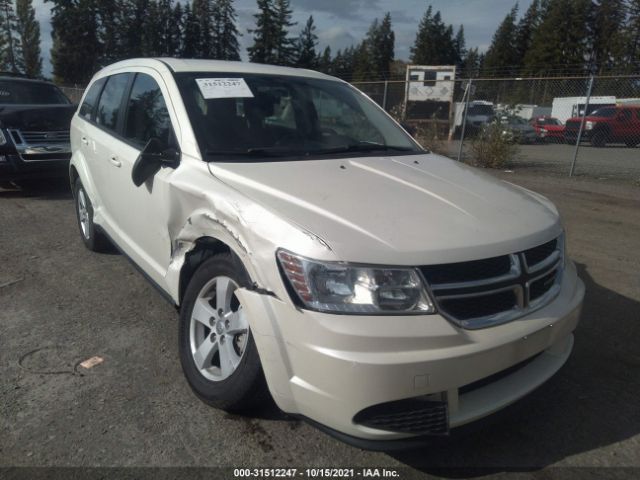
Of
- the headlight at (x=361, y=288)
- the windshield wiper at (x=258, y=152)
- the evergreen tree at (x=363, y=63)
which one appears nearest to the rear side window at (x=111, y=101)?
the windshield wiper at (x=258, y=152)

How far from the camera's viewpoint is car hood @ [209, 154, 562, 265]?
6.72ft

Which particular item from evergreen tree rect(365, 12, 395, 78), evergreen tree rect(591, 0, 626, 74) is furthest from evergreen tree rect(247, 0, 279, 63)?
evergreen tree rect(591, 0, 626, 74)

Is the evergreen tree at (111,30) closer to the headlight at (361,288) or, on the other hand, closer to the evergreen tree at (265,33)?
the evergreen tree at (265,33)

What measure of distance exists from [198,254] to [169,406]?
80 centimetres

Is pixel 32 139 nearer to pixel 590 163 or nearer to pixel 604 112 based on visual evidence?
pixel 590 163

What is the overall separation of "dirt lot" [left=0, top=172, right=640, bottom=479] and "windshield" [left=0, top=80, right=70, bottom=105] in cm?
515

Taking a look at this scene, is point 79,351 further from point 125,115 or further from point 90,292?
point 125,115

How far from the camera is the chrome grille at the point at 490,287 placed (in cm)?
203

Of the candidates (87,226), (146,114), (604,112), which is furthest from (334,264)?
(604,112)

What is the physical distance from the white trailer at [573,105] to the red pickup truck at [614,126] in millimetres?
1068

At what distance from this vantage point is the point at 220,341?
251 cm

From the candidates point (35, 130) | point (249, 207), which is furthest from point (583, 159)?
point (249, 207)

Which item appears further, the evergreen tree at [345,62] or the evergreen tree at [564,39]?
the evergreen tree at [345,62]

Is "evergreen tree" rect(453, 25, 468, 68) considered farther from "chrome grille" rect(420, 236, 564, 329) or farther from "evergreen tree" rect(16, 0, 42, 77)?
"chrome grille" rect(420, 236, 564, 329)
